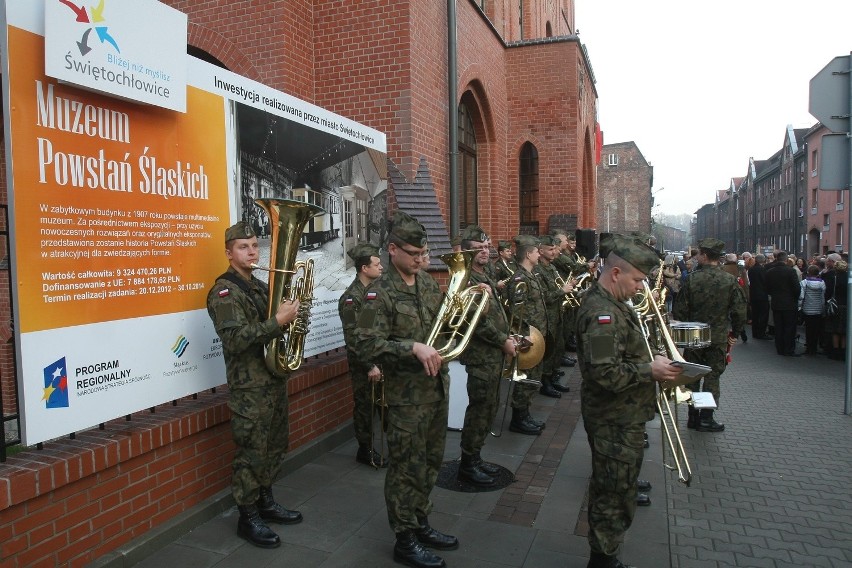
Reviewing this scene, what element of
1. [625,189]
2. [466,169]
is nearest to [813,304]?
[466,169]

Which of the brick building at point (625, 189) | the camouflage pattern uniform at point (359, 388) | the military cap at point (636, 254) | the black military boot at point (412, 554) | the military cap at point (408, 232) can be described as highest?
the brick building at point (625, 189)

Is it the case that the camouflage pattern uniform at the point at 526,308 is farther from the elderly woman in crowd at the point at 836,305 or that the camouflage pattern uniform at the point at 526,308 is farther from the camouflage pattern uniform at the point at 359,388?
the elderly woman in crowd at the point at 836,305

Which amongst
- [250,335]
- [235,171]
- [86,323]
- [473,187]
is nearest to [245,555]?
[250,335]

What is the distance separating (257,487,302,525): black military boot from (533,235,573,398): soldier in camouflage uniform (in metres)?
4.11

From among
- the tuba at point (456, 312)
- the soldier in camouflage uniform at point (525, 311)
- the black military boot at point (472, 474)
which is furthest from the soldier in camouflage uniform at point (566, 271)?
the tuba at point (456, 312)

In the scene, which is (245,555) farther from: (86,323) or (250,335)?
(86,323)

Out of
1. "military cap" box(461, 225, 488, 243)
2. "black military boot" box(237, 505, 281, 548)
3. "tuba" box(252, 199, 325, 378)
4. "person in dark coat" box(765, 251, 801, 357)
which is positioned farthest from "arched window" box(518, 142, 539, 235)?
"black military boot" box(237, 505, 281, 548)

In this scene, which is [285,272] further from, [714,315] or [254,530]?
[714,315]

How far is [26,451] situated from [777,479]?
5731mm

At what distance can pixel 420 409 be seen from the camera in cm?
389

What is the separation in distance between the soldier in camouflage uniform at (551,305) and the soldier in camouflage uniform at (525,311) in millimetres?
824

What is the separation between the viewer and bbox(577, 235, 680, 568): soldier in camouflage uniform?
11.3ft

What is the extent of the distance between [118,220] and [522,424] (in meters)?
4.59

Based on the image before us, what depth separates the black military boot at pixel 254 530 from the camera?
4066 millimetres
